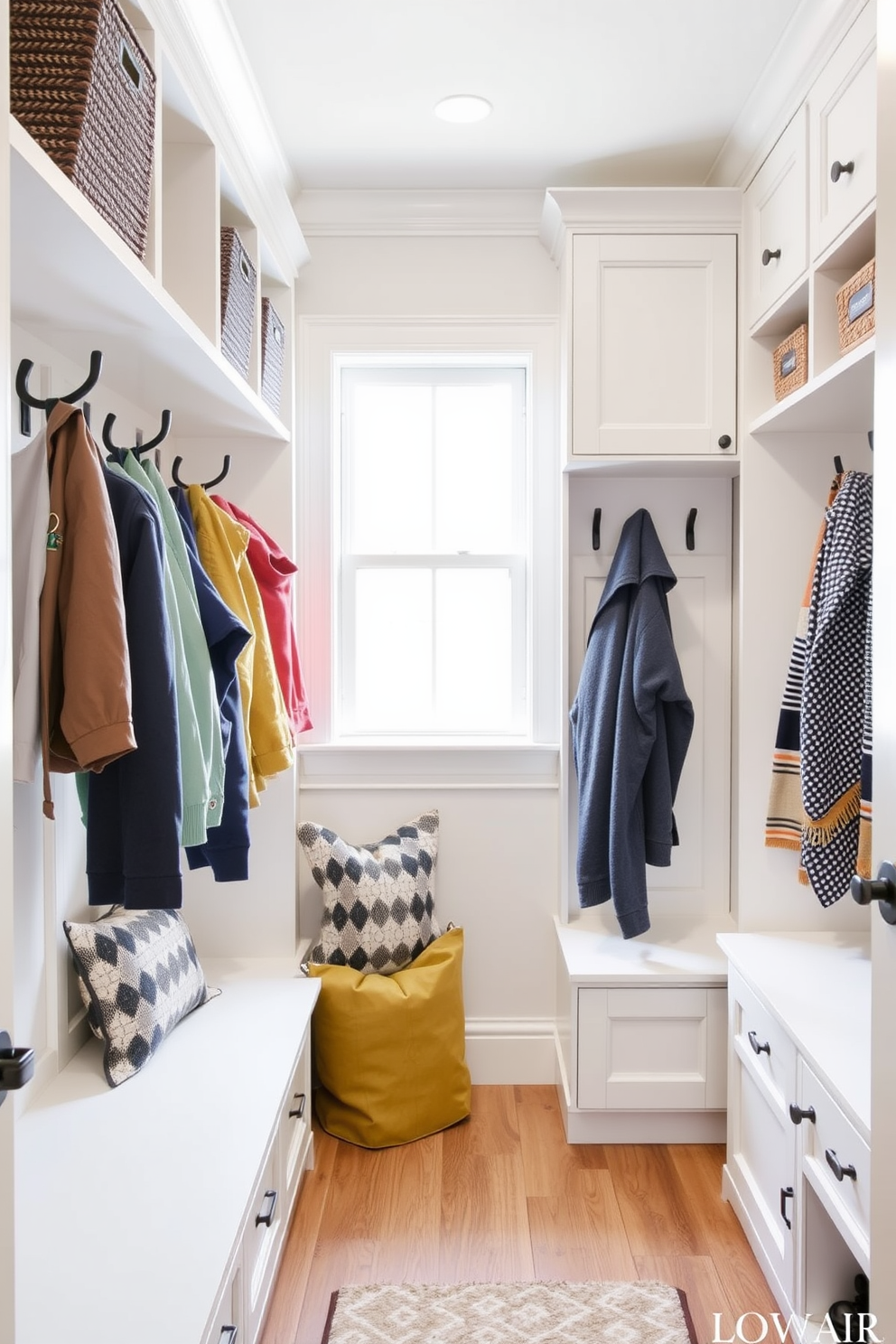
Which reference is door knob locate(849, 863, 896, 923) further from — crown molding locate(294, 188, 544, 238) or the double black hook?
crown molding locate(294, 188, 544, 238)

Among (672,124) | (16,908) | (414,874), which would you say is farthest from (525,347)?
(16,908)

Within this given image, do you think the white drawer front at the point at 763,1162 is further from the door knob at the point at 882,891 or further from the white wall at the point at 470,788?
the door knob at the point at 882,891

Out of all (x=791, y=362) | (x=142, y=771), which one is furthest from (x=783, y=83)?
(x=142, y=771)

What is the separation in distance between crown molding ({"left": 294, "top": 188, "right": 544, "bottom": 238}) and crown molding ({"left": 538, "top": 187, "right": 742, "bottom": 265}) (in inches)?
8.6

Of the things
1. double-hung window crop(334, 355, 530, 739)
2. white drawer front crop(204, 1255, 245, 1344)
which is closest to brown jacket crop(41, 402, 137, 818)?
white drawer front crop(204, 1255, 245, 1344)

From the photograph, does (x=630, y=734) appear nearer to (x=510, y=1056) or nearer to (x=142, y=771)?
(x=510, y=1056)

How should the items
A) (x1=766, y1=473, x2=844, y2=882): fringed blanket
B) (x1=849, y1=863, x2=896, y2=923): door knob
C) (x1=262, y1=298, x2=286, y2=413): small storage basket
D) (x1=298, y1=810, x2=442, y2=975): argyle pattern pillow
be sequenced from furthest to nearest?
(x1=298, y1=810, x2=442, y2=975): argyle pattern pillow < (x1=262, y1=298, x2=286, y2=413): small storage basket < (x1=766, y1=473, x2=844, y2=882): fringed blanket < (x1=849, y1=863, x2=896, y2=923): door knob

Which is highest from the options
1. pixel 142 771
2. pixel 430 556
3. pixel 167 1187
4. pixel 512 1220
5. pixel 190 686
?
pixel 430 556

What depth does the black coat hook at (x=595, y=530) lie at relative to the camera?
2705 millimetres

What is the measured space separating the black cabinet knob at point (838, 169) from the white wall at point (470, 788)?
3.39ft

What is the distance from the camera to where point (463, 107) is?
2268mm

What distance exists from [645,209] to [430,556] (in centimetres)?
114

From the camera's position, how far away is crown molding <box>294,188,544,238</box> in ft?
8.84

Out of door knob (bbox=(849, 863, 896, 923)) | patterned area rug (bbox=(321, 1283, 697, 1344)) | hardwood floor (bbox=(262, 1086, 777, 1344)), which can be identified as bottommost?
hardwood floor (bbox=(262, 1086, 777, 1344))
